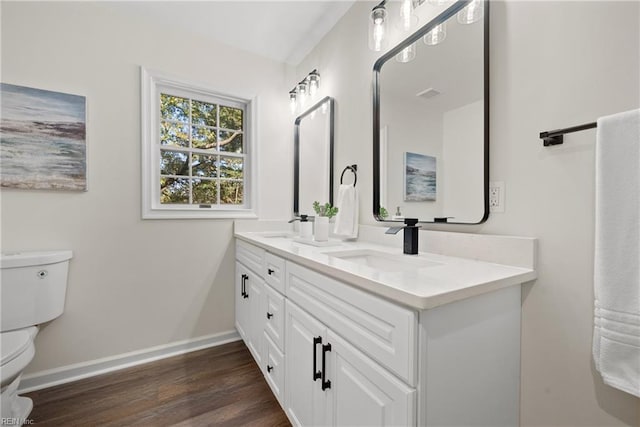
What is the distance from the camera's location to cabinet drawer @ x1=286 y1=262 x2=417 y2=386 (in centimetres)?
67

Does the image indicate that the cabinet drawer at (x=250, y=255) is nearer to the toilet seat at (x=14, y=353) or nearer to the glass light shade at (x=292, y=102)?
the toilet seat at (x=14, y=353)

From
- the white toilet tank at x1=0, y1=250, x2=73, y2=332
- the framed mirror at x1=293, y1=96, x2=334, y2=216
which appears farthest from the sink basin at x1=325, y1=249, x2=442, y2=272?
the white toilet tank at x1=0, y1=250, x2=73, y2=332

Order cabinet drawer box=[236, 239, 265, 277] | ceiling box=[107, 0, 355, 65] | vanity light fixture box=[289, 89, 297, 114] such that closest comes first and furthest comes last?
cabinet drawer box=[236, 239, 265, 277] → ceiling box=[107, 0, 355, 65] → vanity light fixture box=[289, 89, 297, 114]

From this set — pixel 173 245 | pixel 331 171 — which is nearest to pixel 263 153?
pixel 331 171

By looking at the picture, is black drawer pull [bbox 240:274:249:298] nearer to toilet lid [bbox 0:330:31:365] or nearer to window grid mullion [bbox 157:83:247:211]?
window grid mullion [bbox 157:83:247:211]

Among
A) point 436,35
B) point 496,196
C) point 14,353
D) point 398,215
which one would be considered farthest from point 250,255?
point 436,35

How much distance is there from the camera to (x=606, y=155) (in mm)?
725

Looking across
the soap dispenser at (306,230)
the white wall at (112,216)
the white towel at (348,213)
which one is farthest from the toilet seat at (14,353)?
the white towel at (348,213)

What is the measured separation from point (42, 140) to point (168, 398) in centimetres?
170

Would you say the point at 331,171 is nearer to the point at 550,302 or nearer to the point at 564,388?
the point at 550,302

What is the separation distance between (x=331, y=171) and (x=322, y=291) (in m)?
1.20

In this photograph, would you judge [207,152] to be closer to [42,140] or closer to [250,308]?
[42,140]

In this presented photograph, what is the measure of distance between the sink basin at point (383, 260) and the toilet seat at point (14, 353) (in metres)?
1.38

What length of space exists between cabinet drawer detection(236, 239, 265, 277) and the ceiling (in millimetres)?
1616
